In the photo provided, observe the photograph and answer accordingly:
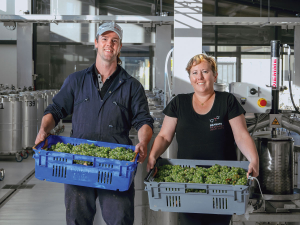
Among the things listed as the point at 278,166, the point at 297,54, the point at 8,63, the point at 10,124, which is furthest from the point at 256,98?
the point at 8,63

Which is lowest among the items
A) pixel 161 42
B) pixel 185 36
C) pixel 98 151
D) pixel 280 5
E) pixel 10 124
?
pixel 10 124

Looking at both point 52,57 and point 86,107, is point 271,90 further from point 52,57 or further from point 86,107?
point 52,57

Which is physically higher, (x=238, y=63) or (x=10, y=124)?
(x=238, y=63)

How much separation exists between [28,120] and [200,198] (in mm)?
5053

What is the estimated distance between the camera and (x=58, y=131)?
27.1 ft

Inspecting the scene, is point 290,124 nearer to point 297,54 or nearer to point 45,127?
point 45,127

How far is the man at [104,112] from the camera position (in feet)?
6.42

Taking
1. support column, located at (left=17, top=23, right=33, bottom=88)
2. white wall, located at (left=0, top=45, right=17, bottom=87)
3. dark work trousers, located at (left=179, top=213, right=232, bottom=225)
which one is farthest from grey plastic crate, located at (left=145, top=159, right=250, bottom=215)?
white wall, located at (left=0, top=45, right=17, bottom=87)

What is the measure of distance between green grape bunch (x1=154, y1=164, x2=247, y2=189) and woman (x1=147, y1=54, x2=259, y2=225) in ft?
0.44

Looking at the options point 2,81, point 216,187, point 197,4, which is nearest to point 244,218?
point 216,187

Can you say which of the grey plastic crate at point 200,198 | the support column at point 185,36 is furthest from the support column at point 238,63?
the grey plastic crate at point 200,198

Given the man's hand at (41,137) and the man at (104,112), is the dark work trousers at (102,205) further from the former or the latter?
the man's hand at (41,137)

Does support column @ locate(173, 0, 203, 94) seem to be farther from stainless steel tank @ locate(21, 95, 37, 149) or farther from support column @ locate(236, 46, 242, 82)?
support column @ locate(236, 46, 242, 82)

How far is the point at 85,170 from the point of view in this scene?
173 cm
